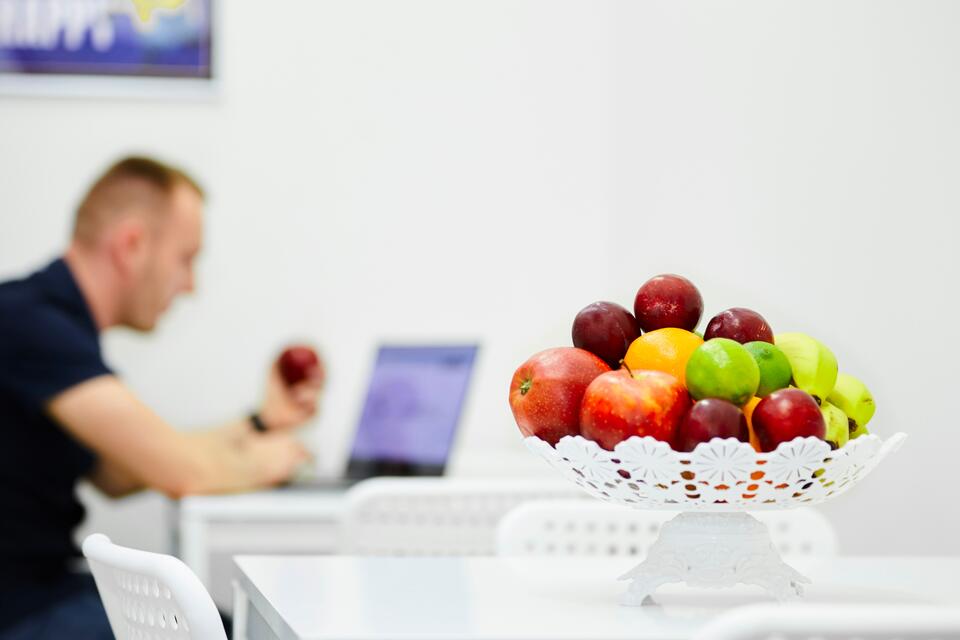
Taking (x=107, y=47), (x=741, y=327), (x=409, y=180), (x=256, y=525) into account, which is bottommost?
(x=256, y=525)

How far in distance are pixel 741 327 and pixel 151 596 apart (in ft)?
1.64

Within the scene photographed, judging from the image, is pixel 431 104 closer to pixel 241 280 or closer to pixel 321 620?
pixel 241 280

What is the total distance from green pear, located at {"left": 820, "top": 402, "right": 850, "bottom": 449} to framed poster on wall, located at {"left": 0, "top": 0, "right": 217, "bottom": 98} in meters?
2.04

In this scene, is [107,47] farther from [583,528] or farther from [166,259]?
[583,528]

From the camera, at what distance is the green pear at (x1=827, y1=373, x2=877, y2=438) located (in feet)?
3.42

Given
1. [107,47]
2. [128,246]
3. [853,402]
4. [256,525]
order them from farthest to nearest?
[107,47] → [128,246] → [256,525] → [853,402]

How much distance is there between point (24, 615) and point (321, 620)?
1.18 m

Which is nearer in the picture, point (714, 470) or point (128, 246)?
A: point (714, 470)

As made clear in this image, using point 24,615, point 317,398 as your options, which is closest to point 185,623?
point 24,615

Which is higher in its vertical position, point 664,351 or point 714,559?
point 664,351

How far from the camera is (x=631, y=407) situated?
3.10 ft

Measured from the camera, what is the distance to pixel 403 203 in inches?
112

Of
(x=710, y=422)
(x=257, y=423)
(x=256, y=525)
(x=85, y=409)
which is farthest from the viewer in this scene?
(x=257, y=423)

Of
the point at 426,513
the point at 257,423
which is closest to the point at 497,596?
the point at 426,513
